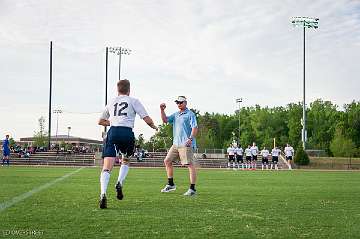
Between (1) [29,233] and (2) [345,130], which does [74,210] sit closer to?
(1) [29,233]

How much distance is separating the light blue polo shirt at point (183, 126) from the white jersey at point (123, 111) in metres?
2.41

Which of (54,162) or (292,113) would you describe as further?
(292,113)

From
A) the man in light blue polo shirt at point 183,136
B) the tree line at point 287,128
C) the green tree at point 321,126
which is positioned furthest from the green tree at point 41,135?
the man in light blue polo shirt at point 183,136

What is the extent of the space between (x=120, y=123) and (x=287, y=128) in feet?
344

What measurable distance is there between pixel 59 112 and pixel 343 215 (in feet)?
356

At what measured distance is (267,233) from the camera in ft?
16.3

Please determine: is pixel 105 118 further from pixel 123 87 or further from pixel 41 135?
pixel 41 135

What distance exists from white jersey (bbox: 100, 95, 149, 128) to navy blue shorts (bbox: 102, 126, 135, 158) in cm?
10

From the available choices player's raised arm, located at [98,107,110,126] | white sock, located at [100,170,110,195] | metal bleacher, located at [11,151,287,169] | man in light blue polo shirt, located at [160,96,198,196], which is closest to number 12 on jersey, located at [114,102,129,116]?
player's raised arm, located at [98,107,110,126]

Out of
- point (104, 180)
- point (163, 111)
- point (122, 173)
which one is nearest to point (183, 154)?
point (163, 111)

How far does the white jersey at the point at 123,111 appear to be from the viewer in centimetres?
770

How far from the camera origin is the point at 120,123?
7.69 m

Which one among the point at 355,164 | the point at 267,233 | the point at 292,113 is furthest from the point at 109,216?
the point at 292,113

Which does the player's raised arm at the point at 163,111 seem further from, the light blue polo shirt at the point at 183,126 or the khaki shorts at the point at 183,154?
the khaki shorts at the point at 183,154
